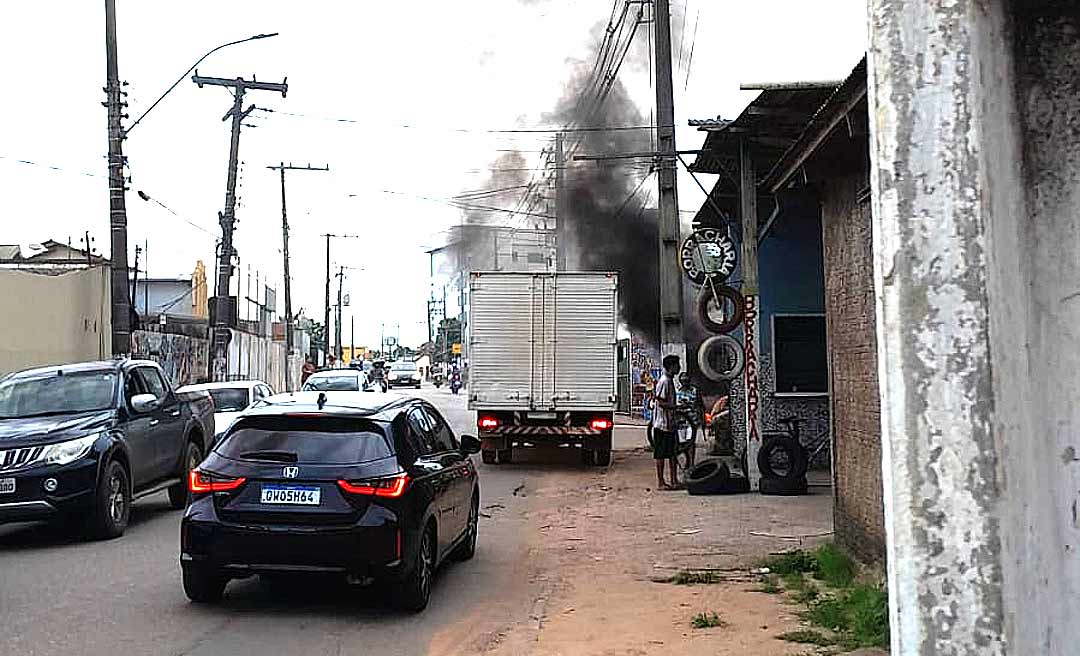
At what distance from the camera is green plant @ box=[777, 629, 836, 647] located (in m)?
7.34

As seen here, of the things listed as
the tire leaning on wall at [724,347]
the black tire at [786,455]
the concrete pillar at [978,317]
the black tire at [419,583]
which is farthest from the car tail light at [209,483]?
the tire leaning on wall at [724,347]

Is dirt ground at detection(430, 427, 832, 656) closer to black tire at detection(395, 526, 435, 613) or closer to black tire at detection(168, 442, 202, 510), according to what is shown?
black tire at detection(395, 526, 435, 613)

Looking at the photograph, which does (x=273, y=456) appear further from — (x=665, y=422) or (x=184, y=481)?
(x=665, y=422)

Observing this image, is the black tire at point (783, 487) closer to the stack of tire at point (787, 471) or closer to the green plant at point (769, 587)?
the stack of tire at point (787, 471)

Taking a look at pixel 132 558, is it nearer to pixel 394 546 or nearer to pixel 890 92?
pixel 394 546

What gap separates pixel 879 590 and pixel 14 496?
312 inches

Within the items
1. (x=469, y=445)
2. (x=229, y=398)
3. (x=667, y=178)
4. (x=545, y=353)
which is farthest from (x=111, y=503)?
(x=667, y=178)

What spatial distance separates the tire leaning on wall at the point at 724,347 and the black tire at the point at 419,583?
9046 mm

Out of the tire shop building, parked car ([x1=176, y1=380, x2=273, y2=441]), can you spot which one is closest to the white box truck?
the tire shop building

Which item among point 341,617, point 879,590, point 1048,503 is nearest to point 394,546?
point 341,617

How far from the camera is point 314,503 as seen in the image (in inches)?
319

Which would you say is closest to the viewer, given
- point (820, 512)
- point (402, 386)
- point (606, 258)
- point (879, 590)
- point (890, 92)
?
point (890, 92)

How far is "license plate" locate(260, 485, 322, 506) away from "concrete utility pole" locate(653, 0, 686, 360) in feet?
37.5

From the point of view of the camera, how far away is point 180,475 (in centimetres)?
1438
